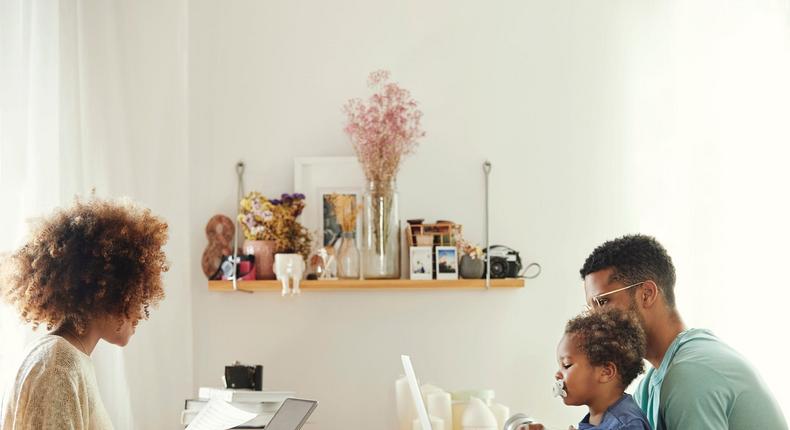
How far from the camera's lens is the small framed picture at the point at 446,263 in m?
3.01

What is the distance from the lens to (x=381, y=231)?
9.84 feet

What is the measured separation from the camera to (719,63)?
10.4 feet

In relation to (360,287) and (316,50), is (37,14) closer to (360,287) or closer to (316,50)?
(316,50)

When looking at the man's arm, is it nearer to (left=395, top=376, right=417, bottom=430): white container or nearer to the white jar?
the white jar

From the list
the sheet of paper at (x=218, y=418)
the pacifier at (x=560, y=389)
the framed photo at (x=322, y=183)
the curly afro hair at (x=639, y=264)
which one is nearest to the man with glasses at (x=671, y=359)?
the curly afro hair at (x=639, y=264)

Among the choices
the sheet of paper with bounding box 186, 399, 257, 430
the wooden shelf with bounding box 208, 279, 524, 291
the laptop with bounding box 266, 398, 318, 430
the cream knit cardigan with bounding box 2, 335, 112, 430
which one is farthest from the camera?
the wooden shelf with bounding box 208, 279, 524, 291

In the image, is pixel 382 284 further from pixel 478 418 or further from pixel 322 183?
pixel 478 418

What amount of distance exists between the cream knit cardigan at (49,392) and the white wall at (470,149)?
1.62 meters

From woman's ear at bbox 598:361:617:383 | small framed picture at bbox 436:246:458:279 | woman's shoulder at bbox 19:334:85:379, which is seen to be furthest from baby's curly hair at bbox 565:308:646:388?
small framed picture at bbox 436:246:458:279

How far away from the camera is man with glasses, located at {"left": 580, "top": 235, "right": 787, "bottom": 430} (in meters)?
1.69

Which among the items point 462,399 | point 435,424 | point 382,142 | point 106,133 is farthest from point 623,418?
point 106,133

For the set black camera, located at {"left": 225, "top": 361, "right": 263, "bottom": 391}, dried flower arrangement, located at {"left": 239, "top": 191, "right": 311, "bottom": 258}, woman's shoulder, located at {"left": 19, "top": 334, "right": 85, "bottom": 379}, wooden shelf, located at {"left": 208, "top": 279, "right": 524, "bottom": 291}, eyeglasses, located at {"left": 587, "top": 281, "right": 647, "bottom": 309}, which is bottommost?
black camera, located at {"left": 225, "top": 361, "right": 263, "bottom": 391}

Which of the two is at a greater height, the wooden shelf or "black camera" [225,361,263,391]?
the wooden shelf

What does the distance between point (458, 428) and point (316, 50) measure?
146 cm
